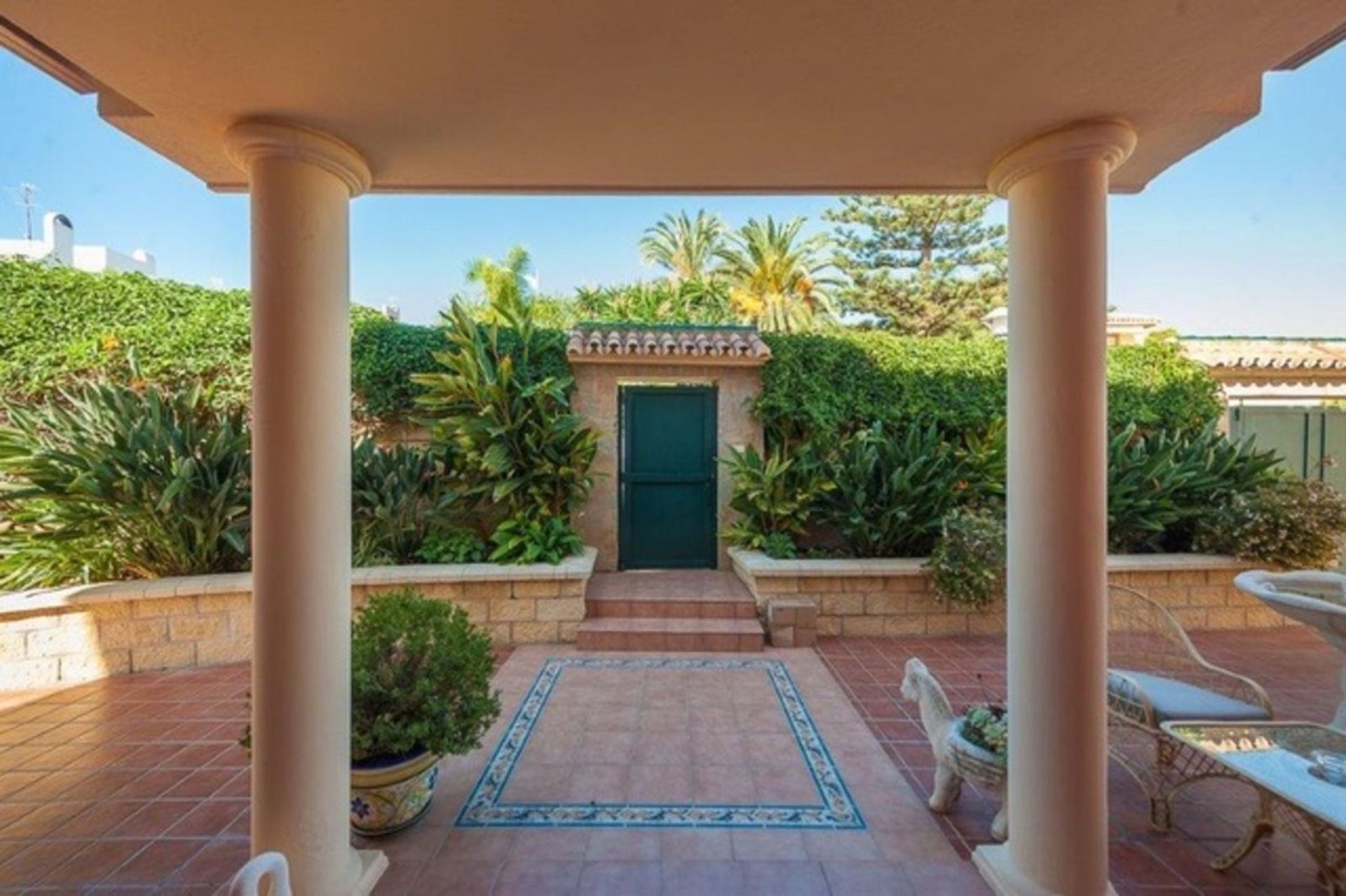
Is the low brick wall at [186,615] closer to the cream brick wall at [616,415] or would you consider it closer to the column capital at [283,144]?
the cream brick wall at [616,415]

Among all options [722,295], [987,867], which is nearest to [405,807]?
[987,867]

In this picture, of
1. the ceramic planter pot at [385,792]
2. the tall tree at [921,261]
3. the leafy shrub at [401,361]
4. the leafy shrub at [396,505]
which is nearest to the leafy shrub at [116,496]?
the leafy shrub at [396,505]

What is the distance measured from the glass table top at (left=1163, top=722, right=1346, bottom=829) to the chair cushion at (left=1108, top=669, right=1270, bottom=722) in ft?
0.41

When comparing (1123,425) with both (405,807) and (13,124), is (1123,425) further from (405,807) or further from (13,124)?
(13,124)

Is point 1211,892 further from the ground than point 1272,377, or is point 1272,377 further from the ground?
point 1272,377

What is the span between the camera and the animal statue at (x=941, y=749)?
2.29 meters

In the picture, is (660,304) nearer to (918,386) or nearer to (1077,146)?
(918,386)

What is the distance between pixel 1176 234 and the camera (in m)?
8.15

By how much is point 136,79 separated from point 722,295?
584 inches

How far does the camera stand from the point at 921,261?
1902 centimetres

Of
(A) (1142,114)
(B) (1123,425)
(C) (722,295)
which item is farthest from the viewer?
(C) (722,295)

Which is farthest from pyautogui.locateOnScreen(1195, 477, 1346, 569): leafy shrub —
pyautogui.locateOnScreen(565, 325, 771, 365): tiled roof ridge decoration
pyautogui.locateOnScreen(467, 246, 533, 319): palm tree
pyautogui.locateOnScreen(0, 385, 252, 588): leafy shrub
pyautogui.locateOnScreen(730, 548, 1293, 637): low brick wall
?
pyautogui.locateOnScreen(467, 246, 533, 319): palm tree

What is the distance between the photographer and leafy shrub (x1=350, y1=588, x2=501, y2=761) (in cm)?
229

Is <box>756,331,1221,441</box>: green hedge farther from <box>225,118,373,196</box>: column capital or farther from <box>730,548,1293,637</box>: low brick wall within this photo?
<box>225,118,373,196</box>: column capital
